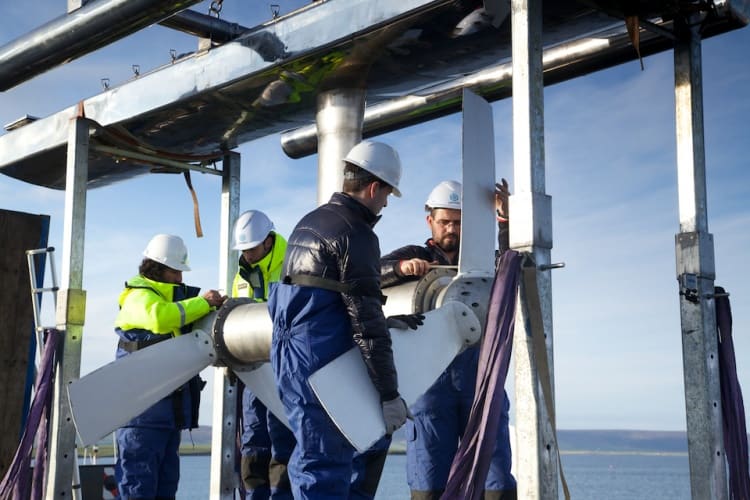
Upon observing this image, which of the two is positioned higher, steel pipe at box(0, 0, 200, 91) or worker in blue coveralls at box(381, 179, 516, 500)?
steel pipe at box(0, 0, 200, 91)

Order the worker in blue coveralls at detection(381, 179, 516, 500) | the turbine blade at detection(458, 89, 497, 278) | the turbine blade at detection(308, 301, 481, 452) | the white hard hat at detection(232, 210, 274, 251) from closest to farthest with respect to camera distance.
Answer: the turbine blade at detection(308, 301, 481, 452)
the turbine blade at detection(458, 89, 497, 278)
the worker in blue coveralls at detection(381, 179, 516, 500)
the white hard hat at detection(232, 210, 274, 251)

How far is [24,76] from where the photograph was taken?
6.88 m

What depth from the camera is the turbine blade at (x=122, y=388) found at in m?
5.49

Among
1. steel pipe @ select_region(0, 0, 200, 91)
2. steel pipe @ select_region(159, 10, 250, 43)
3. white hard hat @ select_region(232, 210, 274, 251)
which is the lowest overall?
white hard hat @ select_region(232, 210, 274, 251)

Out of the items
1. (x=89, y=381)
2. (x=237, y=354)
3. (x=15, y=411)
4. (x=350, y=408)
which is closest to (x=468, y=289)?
(x=350, y=408)

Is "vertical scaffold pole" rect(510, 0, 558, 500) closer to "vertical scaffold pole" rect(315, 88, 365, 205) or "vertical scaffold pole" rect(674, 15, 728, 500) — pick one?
"vertical scaffold pole" rect(674, 15, 728, 500)

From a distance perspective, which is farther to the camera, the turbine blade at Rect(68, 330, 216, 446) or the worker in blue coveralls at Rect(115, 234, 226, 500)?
the worker in blue coveralls at Rect(115, 234, 226, 500)

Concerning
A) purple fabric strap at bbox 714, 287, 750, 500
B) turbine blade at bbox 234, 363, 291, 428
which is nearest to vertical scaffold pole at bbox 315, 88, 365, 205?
turbine blade at bbox 234, 363, 291, 428

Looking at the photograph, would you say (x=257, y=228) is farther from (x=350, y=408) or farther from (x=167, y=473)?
(x=350, y=408)

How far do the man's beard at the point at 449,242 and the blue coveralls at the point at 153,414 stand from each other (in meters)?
1.80

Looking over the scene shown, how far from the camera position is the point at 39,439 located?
21.7 feet

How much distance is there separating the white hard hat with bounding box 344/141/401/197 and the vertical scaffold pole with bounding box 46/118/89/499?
11.7ft

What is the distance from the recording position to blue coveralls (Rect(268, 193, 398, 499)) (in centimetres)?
392

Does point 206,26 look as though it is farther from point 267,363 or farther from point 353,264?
point 353,264
